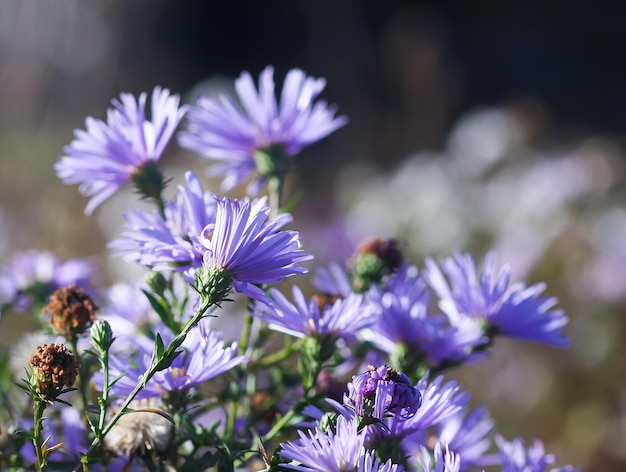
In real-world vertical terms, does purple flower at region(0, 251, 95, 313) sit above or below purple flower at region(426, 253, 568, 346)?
above

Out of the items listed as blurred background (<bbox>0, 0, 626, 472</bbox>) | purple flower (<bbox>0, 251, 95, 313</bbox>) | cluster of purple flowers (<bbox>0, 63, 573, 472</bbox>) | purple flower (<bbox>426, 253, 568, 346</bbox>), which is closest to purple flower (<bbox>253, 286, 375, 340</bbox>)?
cluster of purple flowers (<bbox>0, 63, 573, 472</bbox>)

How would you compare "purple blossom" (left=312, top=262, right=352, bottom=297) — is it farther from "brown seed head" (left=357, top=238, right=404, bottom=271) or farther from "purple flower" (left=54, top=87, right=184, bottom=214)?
"purple flower" (left=54, top=87, right=184, bottom=214)

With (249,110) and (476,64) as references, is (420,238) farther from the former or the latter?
(476,64)

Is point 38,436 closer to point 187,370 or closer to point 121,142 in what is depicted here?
point 187,370

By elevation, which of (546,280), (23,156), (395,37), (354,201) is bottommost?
(546,280)

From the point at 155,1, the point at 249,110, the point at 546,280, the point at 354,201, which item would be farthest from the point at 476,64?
the point at 249,110

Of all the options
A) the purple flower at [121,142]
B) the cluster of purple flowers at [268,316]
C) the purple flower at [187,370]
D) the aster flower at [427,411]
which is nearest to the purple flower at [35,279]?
the cluster of purple flowers at [268,316]

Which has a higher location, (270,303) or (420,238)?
(420,238)
